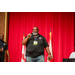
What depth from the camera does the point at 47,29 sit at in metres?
4.81

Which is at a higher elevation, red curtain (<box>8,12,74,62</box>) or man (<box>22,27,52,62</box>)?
red curtain (<box>8,12,74,62</box>)

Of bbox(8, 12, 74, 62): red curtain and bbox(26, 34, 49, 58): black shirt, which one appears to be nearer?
bbox(26, 34, 49, 58): black shirt

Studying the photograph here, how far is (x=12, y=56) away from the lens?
4707 millimetres

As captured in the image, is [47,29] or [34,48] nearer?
[34,48]

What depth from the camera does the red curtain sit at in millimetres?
4730

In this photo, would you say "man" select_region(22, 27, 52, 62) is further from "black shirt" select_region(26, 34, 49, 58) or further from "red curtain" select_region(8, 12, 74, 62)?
"red curtain" select_region(8, 12, 74, 62)

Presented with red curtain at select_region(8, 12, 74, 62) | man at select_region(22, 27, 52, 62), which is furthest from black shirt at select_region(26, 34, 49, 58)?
red curtain at select_region(8, 12, 74, 62)

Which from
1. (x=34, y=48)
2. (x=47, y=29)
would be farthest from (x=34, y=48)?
(x=47, y=29)

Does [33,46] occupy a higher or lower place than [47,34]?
lower

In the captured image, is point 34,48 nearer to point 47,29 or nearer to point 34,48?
point 34,48

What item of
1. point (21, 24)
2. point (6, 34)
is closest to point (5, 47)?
point (6, 34)

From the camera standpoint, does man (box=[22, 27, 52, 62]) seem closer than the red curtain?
Yes
